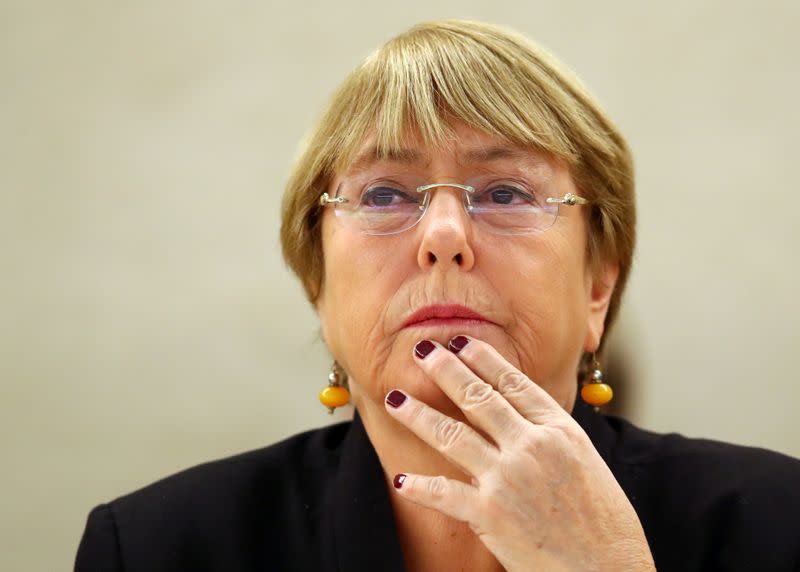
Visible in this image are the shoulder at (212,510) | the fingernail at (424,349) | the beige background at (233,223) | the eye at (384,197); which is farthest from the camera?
the beige background at (233,223)

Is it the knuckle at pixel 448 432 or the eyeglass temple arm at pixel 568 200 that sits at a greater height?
the eyeglass temple arm at pixel 568 200

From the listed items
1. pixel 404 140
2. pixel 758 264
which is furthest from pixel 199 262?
pixel 758 264

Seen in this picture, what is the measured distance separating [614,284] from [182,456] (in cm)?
123

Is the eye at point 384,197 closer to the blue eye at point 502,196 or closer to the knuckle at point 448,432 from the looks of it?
the blue eye at point 502,196

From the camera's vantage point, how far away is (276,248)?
7.39 feet

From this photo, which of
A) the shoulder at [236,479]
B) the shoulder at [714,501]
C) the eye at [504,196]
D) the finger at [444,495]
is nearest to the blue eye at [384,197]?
the eye at [504,196]

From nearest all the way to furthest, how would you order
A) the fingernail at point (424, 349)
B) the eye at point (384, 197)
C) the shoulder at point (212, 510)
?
the fingernail at point (424, 349), the eye at point (384, 197), the shoulder at point (212, 510)

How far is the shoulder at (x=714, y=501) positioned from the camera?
4.73ft

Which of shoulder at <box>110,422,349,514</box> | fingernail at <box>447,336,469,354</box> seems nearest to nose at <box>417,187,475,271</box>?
fingernail at <box>447,336,469,354</box>

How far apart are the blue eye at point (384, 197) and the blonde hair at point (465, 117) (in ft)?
0.22

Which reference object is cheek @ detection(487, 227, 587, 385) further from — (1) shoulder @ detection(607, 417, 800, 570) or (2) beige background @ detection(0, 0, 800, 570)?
(2) beige background @ detection(0, 0, 800, 570)

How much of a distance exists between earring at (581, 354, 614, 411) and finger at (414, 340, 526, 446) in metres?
0.41

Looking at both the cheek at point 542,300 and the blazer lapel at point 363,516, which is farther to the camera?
the blazer lapel at point 363,516

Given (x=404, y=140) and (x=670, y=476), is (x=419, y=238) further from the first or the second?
(x=670, y=476)
